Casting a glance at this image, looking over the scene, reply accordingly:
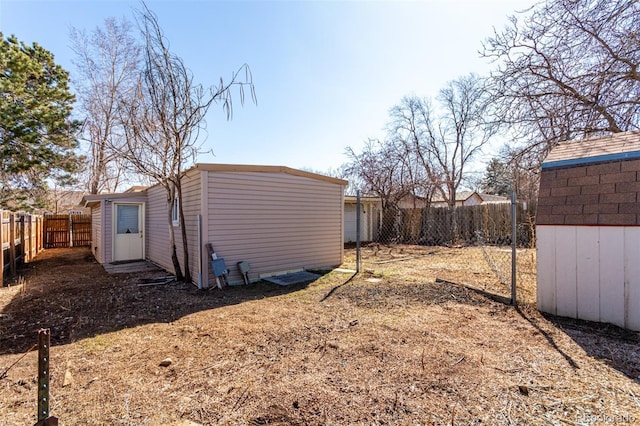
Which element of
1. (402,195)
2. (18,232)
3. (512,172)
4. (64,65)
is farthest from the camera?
(402,195)

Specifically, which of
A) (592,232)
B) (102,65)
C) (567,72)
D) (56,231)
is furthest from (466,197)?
(56,231)

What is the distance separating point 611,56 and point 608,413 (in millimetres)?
5215

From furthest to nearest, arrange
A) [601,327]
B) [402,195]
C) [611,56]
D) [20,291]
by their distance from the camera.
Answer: [402,195] < [20,291] < [611,56] < [601,327]

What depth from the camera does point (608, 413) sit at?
2000mm

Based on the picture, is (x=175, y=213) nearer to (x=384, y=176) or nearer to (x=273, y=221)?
(x=273, y=221)

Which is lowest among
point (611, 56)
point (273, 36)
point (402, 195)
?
point (402, 195)

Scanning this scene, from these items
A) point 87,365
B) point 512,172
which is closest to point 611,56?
point 512,172

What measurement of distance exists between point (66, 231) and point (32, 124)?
6.54m

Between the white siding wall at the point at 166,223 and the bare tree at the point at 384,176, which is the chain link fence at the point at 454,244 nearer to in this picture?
the bare tree at the point at 384,176

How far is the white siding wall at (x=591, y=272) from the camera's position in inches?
135

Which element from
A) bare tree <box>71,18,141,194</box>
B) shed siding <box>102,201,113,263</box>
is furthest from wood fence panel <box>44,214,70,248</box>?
shed siding <box>102,201,113,263</box>

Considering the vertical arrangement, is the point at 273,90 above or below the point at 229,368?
above

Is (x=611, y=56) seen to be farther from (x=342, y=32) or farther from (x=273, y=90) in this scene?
(x=273, y=90)

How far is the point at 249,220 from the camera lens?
6.69 metres
